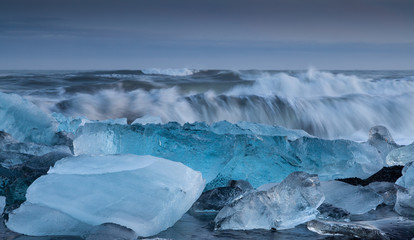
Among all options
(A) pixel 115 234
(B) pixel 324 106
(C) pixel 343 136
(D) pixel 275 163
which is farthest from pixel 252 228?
(B) pixel 324 106

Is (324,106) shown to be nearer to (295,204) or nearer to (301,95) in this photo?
(301,95)

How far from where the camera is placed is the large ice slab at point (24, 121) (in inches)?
147

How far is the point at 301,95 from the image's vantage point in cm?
948

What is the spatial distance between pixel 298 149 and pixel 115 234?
1.52m

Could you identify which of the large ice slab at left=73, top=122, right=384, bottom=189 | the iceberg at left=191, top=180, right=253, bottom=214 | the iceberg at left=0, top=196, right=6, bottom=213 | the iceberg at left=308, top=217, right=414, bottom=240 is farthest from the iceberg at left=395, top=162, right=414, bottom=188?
the iceberg at left=0, top=196, right=6, bottom=213

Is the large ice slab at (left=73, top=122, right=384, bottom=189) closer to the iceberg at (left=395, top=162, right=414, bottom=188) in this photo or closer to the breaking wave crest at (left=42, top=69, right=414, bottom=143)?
the iceberg at (left=395, top=162, right=414, bottom=188)

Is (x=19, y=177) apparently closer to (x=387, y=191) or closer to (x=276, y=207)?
(x=276, y=207)

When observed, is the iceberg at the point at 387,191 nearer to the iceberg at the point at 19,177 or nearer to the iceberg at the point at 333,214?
the iceberg at the point at 333,214

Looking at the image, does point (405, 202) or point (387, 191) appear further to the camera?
point (387, 191)

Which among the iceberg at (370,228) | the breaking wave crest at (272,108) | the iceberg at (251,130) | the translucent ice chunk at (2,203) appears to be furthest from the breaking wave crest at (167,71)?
the iceberg at (370,228)

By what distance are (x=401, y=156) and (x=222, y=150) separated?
1.53 meters

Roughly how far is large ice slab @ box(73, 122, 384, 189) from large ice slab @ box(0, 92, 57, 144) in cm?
90

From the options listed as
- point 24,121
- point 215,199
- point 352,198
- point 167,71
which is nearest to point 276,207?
point 215,199

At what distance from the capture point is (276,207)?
2031 mm
